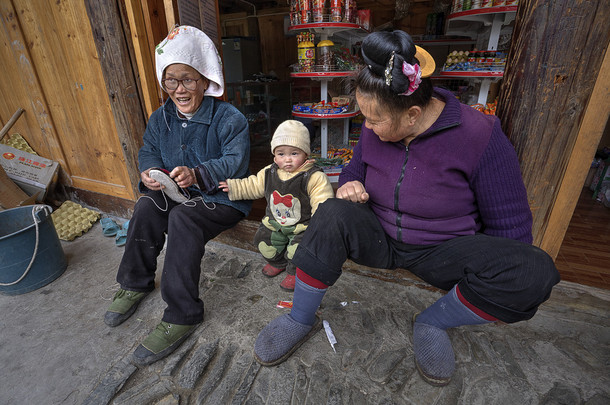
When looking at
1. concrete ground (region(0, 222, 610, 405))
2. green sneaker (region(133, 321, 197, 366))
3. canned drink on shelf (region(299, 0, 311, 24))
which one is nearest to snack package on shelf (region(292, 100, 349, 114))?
canned drink on shelf (region(299, 0, 311, 24))

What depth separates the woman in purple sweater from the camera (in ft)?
3.60

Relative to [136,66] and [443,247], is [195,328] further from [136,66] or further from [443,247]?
[136,66]

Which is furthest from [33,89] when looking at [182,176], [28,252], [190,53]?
[182,176]

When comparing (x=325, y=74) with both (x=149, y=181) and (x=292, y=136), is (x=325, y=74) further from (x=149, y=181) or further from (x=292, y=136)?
(x=149, y=181)

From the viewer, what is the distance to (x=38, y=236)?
1.98 meters

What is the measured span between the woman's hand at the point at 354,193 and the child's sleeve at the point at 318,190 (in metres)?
0.23

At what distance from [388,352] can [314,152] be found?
9.31ft

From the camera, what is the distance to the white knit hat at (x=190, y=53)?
5.36ft

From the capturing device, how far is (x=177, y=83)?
5.60 feet

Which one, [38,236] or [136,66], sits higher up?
[136,66]

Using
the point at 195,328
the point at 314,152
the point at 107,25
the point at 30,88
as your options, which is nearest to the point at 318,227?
the point at 195,328

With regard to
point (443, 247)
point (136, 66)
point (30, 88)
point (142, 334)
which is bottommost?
point (142, 334)

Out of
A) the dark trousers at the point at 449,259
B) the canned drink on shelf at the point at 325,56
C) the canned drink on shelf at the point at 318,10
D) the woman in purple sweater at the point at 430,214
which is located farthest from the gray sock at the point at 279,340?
the canned drink on shelf at the point at 318,10

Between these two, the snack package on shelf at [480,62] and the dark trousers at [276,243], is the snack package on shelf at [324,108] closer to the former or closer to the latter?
the snack package on shelf at [480,62]
